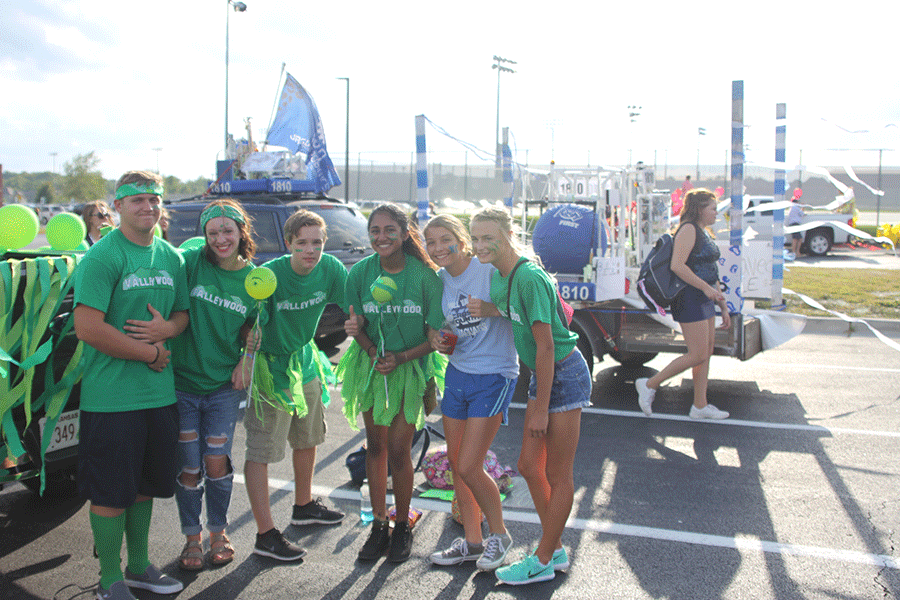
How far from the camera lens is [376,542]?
3547mm

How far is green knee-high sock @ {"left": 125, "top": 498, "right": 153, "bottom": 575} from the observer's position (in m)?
3.13

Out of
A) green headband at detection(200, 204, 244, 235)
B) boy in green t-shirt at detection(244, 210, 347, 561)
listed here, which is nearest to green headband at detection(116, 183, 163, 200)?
green headband at detection(200, 204, 244, 235)

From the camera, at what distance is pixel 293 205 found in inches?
312

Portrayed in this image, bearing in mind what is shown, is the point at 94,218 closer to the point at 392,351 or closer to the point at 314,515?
the point at 314,515

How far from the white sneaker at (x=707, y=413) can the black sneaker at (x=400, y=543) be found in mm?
3067

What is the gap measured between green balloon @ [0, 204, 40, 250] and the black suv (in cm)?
342

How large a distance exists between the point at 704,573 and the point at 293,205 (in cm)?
597

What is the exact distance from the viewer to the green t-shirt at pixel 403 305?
3447 mm

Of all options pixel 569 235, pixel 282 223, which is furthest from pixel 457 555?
pixel 282 223

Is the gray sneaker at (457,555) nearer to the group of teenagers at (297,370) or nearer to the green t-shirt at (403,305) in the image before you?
the group of teenagers at (297,370)

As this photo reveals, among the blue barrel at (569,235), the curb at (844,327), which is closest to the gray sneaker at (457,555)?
the blue barrel at (569,235)

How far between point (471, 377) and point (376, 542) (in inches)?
39.6

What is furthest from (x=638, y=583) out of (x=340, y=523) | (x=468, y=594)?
(x=340, y=523)

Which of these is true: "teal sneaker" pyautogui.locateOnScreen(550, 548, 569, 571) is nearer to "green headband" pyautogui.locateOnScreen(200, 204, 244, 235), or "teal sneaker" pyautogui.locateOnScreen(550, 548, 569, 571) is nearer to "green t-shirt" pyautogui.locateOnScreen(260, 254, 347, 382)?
"green t-shirt" pyautogui.locateOnScreen(260, 254, 347, 382)
